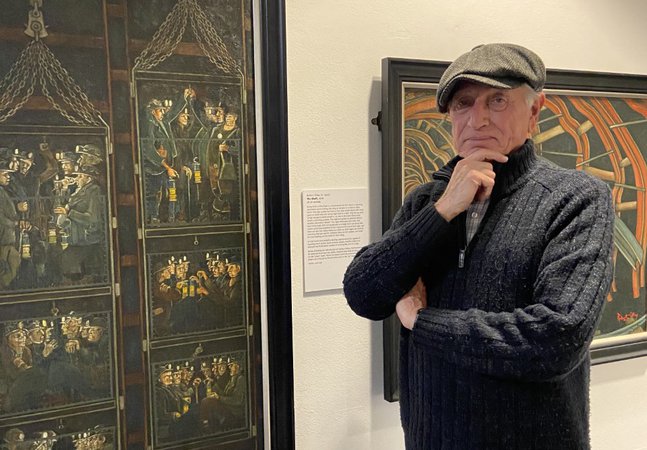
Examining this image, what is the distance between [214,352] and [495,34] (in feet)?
3.79

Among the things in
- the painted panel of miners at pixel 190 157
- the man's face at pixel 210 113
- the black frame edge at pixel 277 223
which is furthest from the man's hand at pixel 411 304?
the man's face at pixel 210 113

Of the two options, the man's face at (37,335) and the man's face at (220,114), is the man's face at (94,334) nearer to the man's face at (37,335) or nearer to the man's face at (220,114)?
the man's face at (37,335)

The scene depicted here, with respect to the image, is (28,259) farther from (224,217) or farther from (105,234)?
(224,217)

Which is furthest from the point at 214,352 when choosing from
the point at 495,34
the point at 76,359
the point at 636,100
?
the point at 636,100

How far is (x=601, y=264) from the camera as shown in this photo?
0.87 meters

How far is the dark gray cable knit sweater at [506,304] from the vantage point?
33.5 inches

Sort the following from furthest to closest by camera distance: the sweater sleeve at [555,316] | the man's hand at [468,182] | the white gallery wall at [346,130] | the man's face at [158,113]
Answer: the white gallery wall at [346,130] → the man's face at [158,113] → the man's hand at [468,182] → the sweater sleeve at [555,316]

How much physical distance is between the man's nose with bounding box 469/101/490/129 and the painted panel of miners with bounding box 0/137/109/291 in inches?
31.7

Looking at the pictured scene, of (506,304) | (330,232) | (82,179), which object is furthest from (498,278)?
(82,179)

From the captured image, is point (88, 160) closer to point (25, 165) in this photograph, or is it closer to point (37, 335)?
point (25, 165)

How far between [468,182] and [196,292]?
742mm

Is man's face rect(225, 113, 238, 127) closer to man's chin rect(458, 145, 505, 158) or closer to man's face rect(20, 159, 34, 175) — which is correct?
man's face rect(20, 159, 34, 175)

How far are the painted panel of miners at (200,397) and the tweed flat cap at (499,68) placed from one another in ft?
2.89

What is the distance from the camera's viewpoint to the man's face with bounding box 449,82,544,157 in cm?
95
